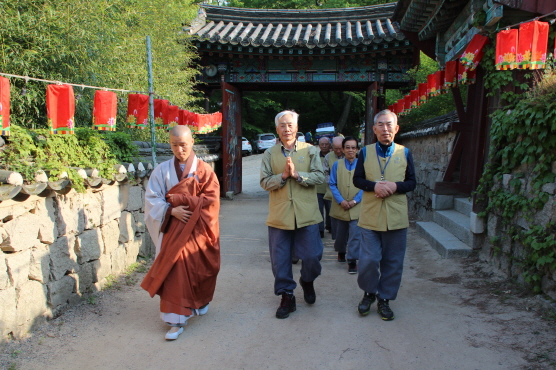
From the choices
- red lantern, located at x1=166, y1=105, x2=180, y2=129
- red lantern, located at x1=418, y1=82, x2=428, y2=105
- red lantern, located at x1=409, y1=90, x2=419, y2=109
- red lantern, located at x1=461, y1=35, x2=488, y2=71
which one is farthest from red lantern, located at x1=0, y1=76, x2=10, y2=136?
red lantern, located at x1=409, y1=90, x2=419, y2=109

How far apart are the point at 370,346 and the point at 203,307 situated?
1.54 metres

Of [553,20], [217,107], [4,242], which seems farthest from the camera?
[217,107]

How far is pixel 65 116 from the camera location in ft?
15.4

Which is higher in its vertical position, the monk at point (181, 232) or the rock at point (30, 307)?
the monk at point (181, 232)

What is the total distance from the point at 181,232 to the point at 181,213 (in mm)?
162

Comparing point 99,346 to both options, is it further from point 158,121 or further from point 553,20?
point 553,20

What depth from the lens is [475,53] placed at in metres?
6.00

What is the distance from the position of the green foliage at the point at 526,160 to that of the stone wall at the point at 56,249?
14.0 ft

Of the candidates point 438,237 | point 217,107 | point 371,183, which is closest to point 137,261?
point 371,183

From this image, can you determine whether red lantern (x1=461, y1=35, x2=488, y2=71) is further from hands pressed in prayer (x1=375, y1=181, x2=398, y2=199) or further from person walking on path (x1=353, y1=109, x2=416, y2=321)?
hands pressed in prayer (x1=375, y1=181, x2=398, y2=199)

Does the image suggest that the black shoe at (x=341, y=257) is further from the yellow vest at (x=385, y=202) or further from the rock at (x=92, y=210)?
the rock at (x=92, y=210)

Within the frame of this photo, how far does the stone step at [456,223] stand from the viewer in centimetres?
593

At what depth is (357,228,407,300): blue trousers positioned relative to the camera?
13.0ft

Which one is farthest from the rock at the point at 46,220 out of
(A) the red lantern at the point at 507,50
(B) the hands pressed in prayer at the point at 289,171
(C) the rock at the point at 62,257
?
(A) the red lantern at the point at 507,50
